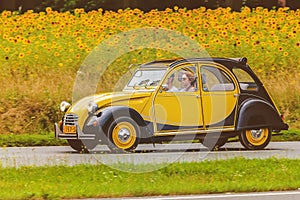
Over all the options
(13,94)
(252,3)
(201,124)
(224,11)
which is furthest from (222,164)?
(252,3)

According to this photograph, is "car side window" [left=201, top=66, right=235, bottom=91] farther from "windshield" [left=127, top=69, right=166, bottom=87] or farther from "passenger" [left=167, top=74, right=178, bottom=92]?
"windshield" [left=127, top=69, right=166, bottom=87]

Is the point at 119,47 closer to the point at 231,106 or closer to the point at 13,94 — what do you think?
the point at 13,94

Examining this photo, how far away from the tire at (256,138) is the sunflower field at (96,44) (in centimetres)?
293

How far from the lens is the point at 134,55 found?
21375 millimetres

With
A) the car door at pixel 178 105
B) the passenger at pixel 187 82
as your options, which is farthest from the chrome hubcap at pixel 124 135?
the passenger at pixel 187 82

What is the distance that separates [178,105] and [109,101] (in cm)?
117

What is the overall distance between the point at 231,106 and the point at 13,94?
16.3ft

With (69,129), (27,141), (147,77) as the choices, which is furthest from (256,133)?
(27,141)

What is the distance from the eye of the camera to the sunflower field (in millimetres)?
18016

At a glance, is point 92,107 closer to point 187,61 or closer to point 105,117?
point 105,117

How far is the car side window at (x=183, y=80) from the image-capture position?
1498cm

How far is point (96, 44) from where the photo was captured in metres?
21.8

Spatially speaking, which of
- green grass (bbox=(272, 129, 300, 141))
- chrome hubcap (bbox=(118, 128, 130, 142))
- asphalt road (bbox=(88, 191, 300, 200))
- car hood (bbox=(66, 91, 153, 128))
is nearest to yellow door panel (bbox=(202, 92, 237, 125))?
car hood (bbox=(66, 91, 153, 128))

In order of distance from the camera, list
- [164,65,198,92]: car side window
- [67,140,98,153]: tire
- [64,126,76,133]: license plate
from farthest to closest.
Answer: [164,65,198,92]: car side window < [67,140,98,153]: tire < [64,126,76,133]: license plate
